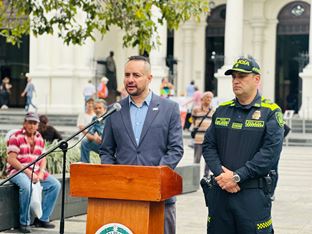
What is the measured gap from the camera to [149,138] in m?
6.60

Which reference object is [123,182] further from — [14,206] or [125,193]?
[14,206]

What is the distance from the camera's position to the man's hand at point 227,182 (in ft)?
20.5

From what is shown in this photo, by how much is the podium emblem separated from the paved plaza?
4.49 metres

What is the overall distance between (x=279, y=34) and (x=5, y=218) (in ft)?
102

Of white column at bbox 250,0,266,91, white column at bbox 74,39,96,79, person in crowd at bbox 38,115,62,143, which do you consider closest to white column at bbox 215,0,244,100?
white column at bbox 250,0,266,91

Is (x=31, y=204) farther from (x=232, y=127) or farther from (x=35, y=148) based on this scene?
(x=232, y=127)

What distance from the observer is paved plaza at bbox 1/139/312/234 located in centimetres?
1088

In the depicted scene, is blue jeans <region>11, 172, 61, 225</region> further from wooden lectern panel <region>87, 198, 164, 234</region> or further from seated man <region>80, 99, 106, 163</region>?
wooden lectern panel <region>87, 198, 164, 234</region>

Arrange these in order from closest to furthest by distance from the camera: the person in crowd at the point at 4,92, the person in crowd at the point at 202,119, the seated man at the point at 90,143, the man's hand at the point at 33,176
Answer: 1. the man's hand at the point at 33,176
2. the seated man at the point at 90,143
3. the person in crowd at the point at 202,119
4. the person in crowd at the point at 4,92

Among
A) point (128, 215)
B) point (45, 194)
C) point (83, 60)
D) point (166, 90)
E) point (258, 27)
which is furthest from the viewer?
point (258, 27)

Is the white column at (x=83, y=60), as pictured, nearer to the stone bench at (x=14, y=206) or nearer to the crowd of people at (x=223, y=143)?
the stone bench at (x=14, y=206)

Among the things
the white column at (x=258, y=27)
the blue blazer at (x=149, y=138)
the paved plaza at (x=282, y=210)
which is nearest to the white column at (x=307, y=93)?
the white column at (x=258, y=27)

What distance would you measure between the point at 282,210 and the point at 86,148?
3.22 m

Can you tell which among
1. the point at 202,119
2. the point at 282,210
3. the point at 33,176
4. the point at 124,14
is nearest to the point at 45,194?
the point at 33,176
